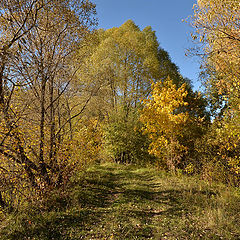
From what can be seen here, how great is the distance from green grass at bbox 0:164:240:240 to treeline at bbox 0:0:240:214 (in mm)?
792

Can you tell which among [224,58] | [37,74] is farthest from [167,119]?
[37,74]

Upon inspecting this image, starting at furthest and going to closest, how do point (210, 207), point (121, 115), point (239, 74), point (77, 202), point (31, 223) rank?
point (121, 115) < point (239, 74) < point (77, 202) < point (210, 207) < point (31, 223)

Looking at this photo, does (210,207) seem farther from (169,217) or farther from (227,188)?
(227,188)

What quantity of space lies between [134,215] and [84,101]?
224 inches

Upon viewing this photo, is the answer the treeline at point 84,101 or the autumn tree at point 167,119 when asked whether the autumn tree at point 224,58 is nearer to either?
the treeline at point 84,101

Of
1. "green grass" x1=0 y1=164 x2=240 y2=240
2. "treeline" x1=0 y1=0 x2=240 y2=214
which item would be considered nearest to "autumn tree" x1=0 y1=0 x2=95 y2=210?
"treeline" x1=0 y1=0 x2=240 y2=214

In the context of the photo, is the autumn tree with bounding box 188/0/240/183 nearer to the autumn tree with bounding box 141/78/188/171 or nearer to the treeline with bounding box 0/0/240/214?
the treeline with bounding box 0/0/240/214

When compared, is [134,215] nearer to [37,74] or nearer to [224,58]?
[37,74]

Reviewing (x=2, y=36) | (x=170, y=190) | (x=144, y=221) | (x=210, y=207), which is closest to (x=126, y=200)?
(x=144, y=221)

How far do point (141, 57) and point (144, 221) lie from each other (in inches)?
493

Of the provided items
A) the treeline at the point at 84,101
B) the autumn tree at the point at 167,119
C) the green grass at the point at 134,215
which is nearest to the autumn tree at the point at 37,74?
the treeline at the point at 84,101

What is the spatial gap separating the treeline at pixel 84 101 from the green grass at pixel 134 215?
2.60 ft

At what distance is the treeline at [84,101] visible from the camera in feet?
15.3

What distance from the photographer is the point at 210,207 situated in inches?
184
